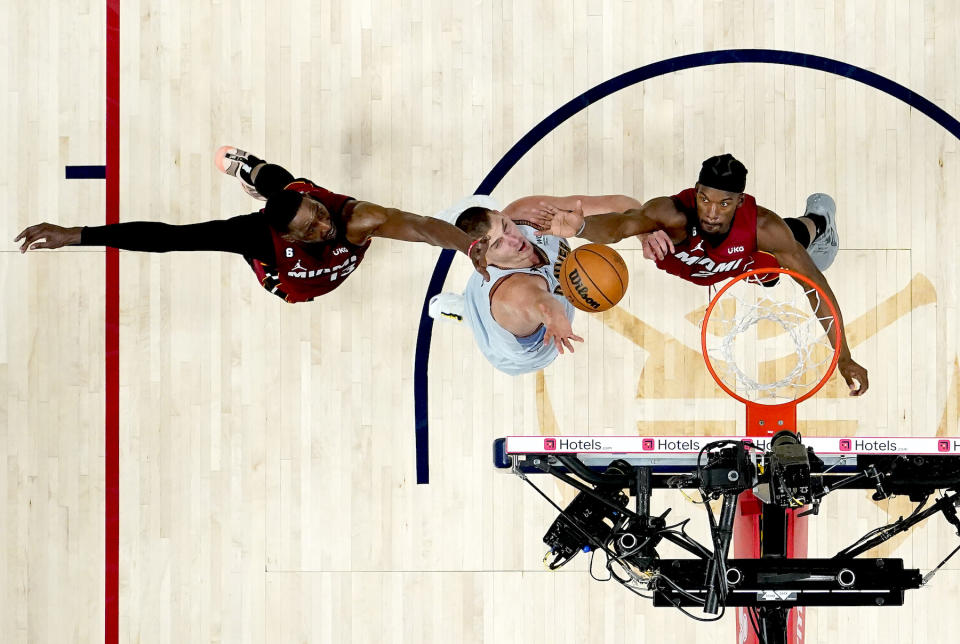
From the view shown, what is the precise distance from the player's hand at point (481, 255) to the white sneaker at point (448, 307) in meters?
0.67

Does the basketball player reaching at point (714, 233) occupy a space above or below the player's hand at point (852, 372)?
above

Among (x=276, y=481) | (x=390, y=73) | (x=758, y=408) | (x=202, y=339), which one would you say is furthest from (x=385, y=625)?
(x=390, y=73)

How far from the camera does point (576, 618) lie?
5.91m

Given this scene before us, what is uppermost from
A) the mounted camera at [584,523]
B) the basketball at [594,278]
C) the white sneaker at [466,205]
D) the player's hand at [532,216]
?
the white sneaker at [466,205]

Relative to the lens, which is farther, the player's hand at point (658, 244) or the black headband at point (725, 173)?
the player's hand at point (658, 244)

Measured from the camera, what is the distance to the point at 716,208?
4953 millimetres

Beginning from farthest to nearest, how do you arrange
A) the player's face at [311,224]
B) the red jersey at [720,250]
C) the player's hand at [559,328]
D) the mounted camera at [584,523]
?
1. the red jersey at [720,250]
2. the player's face at [311,224]
3. the player's hand at [559,328]
4. the mounted camera at [584,523]

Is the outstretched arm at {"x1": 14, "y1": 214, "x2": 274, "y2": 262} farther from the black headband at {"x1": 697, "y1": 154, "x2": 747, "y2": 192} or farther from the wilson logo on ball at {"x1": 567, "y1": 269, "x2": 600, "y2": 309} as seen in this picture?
the black headband at {"x1": 697, "y1": 154, "x2": 747, "y2": 192}

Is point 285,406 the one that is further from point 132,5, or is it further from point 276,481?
point 132,5

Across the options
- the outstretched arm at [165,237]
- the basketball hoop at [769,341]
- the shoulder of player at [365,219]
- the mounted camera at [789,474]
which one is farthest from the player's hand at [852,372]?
the outstretched arm at [165,237]

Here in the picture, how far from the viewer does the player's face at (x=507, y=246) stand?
16.9ft

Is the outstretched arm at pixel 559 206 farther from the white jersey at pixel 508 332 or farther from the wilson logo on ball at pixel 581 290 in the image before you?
the wilson logo on ball at pixel 581 290

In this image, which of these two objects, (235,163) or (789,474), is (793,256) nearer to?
(789,474)

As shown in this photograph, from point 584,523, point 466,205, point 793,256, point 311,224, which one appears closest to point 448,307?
point 466,205
